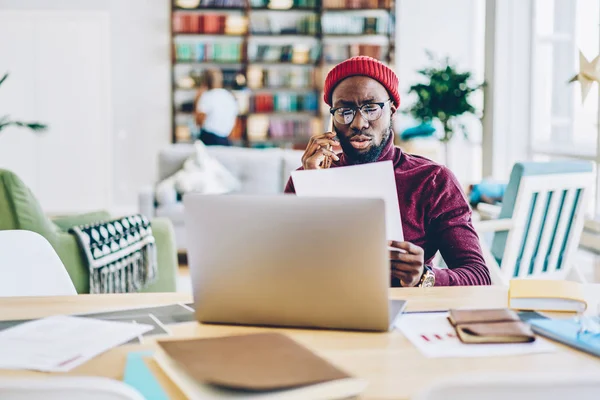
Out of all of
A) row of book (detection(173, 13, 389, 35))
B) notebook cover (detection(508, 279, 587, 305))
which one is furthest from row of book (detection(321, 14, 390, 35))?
notebook cover (detection(508, 279, 587, 305))

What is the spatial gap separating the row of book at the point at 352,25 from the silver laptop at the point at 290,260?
7.61m

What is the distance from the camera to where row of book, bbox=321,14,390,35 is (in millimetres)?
8703

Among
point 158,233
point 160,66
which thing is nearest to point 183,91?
point 160,66

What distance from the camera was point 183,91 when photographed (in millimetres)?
8812

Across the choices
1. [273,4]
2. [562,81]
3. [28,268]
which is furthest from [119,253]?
[273,4]

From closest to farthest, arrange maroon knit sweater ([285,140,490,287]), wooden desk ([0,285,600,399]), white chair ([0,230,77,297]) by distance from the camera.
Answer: wooden desk ([0,285,600,399])
white chair ([0,230,77,297])
maroon knit sweater ([285,140,490,287])

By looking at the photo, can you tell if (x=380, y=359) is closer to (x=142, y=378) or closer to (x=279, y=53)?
(x=142, y=378)

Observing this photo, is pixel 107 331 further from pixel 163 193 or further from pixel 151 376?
pixel 163 193

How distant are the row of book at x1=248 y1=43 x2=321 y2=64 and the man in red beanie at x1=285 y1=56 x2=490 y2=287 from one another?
656 cm

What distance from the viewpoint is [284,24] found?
8797mm

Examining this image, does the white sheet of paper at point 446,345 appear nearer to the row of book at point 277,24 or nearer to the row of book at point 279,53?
the row of book at point 279,53

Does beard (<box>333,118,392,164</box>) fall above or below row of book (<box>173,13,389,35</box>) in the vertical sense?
below

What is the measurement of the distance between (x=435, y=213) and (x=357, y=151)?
260mm

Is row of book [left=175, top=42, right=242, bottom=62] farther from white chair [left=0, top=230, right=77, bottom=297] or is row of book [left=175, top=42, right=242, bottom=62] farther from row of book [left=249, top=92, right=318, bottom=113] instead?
white chair [left=0, top=230, right=77, bottom=297]
